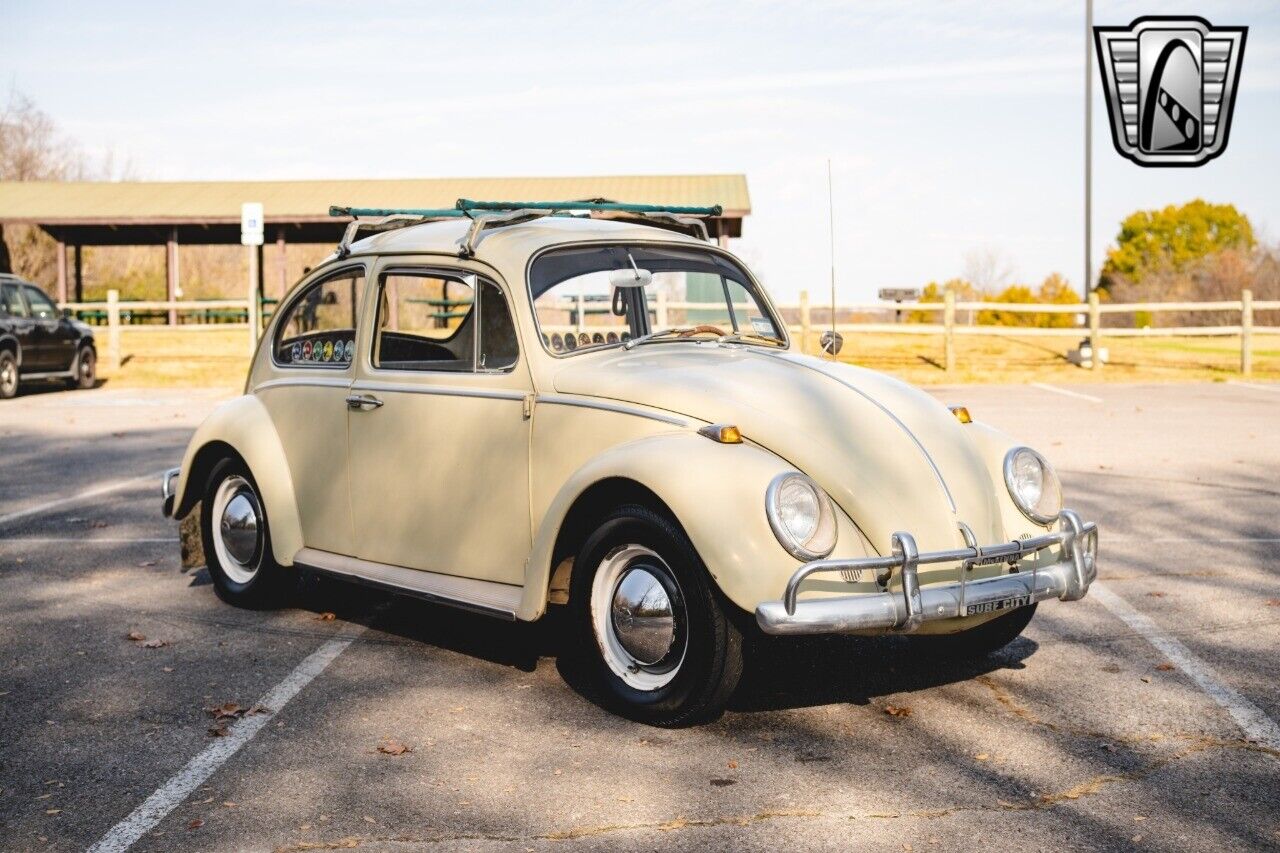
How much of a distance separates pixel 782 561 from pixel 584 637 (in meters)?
0.97

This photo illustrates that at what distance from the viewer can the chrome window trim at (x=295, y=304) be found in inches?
256

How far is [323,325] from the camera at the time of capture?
6832 mm

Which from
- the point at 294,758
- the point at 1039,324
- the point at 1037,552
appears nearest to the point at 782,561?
the point at 1037,552

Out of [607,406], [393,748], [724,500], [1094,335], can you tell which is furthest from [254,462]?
[1094,335]

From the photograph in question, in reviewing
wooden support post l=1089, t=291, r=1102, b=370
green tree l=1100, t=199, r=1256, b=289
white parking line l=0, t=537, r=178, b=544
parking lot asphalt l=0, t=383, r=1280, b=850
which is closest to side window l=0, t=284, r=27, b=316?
white parking line l=0, t=537, r=178, b=544

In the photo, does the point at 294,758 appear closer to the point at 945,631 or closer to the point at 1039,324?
the point at 945,631

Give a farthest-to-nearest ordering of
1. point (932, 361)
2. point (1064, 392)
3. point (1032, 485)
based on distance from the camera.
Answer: point (932, 361)
point (1064, 392)
point (1032, 485)

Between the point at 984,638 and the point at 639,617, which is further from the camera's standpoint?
the point at 984,638

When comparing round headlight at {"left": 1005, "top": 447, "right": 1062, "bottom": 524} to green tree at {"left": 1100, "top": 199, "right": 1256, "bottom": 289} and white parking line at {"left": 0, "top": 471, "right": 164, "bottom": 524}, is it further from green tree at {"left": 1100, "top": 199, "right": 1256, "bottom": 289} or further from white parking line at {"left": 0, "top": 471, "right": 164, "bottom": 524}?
green tree at {"left": 1100, "top": 199, "right": 1256, "bottom": 289}

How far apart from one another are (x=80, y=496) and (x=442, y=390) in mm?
6240

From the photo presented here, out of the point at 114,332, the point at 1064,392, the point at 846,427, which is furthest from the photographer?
the point at 114,332

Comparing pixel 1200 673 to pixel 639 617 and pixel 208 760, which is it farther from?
pixel 208 760

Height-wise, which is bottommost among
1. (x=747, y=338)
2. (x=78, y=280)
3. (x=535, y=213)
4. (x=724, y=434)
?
(x=724, y=434)

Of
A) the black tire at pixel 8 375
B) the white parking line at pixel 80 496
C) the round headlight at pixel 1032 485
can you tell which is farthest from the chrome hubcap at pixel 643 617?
the black tire at pixel 8 375
